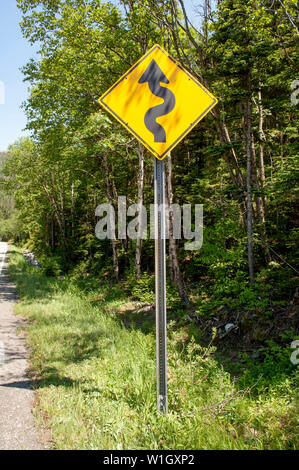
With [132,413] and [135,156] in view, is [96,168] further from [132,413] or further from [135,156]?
[132,413]

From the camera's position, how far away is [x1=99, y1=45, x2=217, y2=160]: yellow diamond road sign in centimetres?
262

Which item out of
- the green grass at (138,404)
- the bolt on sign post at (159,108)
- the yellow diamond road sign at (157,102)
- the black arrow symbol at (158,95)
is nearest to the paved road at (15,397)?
the green grass at (138,404)

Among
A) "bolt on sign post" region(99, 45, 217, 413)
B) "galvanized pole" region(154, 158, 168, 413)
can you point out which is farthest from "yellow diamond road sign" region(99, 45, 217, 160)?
"galvanized pole" region(154, 158, 168, 413)

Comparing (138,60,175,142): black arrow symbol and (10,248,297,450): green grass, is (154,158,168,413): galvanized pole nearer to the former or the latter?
(138,60,175,142): black arrow symbol

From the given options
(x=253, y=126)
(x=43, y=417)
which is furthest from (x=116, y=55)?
(x=43, y=417)

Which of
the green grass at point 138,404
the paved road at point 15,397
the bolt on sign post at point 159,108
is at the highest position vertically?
the bolt on sign post at point 159,108

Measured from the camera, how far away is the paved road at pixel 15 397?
279 centimetres

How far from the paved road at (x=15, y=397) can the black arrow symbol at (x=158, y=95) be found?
10.7 feet

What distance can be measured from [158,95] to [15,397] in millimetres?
3992

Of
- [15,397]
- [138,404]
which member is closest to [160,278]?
[138,404]

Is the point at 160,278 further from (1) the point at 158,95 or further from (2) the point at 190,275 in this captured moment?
(2) the point at 190,275

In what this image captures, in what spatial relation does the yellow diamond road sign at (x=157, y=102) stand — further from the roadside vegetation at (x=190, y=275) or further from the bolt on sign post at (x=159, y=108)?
the roadside vegetation at (x=190, y=275)

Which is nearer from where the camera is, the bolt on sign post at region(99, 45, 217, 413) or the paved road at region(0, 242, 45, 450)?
the bolt on sign post at region(99, 45, 217, 413)
